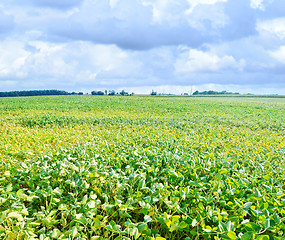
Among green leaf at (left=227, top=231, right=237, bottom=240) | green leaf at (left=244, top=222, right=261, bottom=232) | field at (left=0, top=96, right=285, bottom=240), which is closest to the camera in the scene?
green leaf at (left=227, top=231, right=237, bottom=240)

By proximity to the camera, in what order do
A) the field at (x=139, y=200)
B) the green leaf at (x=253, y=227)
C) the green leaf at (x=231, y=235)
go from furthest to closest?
the field at (x=139, y=200)
the green leaf at (x=253, y=227)
the green leaf at (x=231, y=235)

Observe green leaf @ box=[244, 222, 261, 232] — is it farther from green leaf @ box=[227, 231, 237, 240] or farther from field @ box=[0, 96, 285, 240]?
green leaf @ box=[227, 231, 237, 240]

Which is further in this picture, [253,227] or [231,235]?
[253,227]

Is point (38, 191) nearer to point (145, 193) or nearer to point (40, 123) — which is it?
point (145, 193)

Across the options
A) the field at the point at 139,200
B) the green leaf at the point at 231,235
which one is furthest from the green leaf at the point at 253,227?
the green leaf at the point at 231,235

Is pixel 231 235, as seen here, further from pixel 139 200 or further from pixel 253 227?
pixel 139 200

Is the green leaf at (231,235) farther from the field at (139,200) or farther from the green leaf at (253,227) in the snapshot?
the green leaf at (253,227)

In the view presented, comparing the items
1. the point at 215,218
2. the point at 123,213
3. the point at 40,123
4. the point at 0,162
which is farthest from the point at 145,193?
the point at 40,123

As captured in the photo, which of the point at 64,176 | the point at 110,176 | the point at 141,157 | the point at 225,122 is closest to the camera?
the point at 110,176

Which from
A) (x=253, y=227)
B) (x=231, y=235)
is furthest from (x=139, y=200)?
(x=253, y=227)

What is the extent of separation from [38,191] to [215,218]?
7.74 ft

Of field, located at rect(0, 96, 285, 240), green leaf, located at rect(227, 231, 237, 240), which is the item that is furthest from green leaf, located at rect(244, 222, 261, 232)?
green leaf, located at rect(227, 231, 237, 240)

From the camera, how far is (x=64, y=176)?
12.2ft

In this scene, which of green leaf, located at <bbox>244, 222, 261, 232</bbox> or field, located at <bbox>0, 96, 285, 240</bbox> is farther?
field, located at <bbox>0, 96, 285, 240</bbox>
